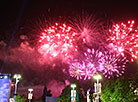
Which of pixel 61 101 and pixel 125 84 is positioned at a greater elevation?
pixel 125 84

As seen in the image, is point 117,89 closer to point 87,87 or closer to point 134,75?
point 134,75

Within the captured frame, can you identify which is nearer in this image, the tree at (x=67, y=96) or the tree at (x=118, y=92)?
the tree at (x=118, y=92)

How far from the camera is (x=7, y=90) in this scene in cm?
4062

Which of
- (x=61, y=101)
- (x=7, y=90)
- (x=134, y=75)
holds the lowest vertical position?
(x=61, y=101)

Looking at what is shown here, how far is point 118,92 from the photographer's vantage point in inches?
1462

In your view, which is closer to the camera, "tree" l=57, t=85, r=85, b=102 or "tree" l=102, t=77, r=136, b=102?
"tree" l=102, t=77, r=136, b=102

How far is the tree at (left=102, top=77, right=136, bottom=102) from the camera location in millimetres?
36188

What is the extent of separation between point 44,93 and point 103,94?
37.5 meters

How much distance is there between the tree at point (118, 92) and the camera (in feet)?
119

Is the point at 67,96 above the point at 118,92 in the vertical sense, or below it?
below

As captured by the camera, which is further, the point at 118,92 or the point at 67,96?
the point at 67,96

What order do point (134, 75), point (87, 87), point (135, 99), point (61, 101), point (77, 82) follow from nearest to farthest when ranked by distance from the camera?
point (135, 99)
point (134, 75)
point (61, 101)
point (77, 82)
point (87, 87)

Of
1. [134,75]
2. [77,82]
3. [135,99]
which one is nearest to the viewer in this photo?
[135,99]

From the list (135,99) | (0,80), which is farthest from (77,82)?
(0,80)
